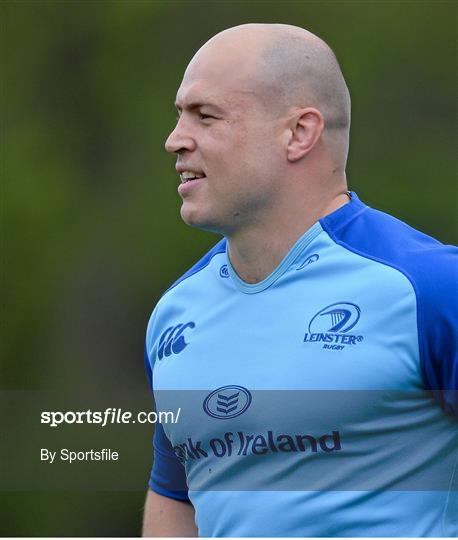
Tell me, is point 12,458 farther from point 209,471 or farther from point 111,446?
point 209,471

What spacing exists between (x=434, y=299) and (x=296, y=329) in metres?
0.40

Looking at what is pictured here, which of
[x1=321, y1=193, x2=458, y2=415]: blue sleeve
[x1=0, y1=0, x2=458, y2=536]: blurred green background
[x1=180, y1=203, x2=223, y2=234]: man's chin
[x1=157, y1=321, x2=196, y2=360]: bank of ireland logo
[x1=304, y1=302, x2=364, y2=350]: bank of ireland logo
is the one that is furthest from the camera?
[x1=0, y1=0, x2=458, y2=536]: blurred green background

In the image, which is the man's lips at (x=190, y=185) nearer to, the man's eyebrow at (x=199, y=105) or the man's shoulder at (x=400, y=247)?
the man's eyebrow at (x=199, y=105)

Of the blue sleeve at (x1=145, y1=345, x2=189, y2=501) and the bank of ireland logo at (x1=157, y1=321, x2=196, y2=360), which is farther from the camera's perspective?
the blue sleeve at (x1=145, y1=345, x2=189, y2=501)

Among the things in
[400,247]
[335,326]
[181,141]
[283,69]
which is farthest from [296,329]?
[283,69]

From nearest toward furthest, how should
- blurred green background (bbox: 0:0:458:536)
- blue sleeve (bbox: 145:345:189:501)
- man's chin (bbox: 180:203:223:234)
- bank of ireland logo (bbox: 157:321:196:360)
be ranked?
man's chin (bbox: 180:203:223:234)
bank of ireland logo (bbox: 157:321:196:360)
blue sleeve (bbox: 145:345:189:501)
blurred green background (bbox: 0:0:458:536)

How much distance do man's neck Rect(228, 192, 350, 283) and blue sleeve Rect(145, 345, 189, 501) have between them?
20.4 inches

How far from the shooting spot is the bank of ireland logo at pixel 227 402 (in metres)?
3.15

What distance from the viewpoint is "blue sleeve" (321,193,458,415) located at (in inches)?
114

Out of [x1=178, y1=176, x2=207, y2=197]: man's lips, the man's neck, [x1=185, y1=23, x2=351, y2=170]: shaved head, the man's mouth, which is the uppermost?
[x1=185, y1=23, x2=351, y2=170]: shaved head

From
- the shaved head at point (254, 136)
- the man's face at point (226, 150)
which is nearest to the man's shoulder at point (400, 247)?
the shaved head at point (254, 136)

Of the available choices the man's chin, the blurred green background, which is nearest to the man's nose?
the man's chin

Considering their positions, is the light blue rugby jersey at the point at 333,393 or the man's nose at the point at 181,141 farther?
the man's nose at the point at 181,141

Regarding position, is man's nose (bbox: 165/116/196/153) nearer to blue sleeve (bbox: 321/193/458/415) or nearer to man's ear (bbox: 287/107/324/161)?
man's ear (bbox: 287/107/324/161)
